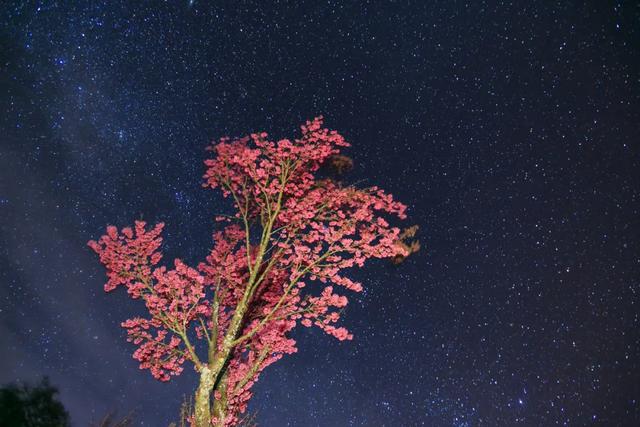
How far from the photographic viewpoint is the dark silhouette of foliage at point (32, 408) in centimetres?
1597

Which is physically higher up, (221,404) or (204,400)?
(221,404)

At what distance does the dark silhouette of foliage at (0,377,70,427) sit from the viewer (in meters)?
16.0

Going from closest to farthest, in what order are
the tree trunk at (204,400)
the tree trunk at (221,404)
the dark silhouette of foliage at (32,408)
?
1. the tree trunk at (204,400)
2. the tree trunk at (221,404)
3. the dark silhouette of foliage at (32,408)

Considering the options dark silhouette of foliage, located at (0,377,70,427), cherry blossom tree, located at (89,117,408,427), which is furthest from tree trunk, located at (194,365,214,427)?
dark silhouette of foliage, located at (0,377,70,427)

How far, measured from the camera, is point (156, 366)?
9531 mm

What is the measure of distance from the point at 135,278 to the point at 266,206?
3478mm

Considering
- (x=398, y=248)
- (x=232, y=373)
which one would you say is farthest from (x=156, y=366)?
(x=398, y=248)

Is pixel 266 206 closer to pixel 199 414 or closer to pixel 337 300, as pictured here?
pixel 337 300

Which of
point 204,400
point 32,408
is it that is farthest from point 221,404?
point 32,408

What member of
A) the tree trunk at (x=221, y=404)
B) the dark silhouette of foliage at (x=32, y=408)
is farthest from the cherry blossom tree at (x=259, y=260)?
the dark silhouette of foliage at (x=32, y=408)

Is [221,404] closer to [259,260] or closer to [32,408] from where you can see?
[259,260]

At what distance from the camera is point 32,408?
54.9 feet

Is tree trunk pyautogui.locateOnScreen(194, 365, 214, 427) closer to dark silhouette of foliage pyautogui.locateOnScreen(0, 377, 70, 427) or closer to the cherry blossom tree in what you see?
the cherry blossom tree

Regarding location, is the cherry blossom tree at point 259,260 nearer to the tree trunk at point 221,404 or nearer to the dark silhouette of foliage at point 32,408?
the tree trunk at point 221,404
